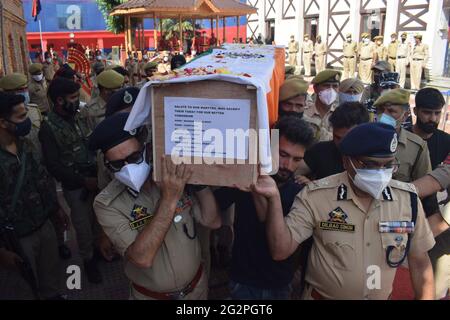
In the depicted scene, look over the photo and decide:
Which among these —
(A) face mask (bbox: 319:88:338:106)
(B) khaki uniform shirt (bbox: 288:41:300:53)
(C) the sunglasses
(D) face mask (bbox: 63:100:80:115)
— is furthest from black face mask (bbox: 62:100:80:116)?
(B) khaki uniform shirt (bbox: 288:41:300:53)

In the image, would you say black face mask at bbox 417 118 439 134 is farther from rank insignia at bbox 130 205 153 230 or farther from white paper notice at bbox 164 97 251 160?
rank insignia at bbox 130 205 153 230

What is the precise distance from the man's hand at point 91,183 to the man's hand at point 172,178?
2.05 metres

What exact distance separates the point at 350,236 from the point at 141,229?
1062 mm

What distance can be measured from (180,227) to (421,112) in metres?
2.25

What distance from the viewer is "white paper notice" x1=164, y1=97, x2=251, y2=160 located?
176 centimetres

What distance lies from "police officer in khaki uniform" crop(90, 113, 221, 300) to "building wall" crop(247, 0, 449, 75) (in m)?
Result: 16.7

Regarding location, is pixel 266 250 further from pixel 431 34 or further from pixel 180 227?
pixel 431 34

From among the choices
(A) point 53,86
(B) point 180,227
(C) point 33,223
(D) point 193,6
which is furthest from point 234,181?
(D) point 193,6

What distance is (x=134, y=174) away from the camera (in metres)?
2.01

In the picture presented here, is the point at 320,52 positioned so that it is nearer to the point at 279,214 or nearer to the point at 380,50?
the point at 380,50

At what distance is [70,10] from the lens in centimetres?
3400

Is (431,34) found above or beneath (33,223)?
above

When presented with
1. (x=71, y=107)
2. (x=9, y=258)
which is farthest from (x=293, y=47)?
(x=9, y=258)

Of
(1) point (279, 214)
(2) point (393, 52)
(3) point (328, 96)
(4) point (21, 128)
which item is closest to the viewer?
(1) point (279, 214)
